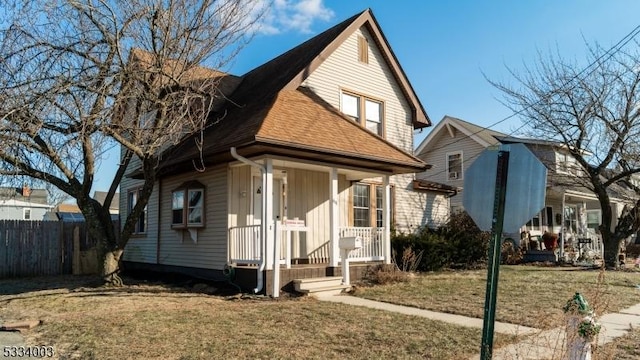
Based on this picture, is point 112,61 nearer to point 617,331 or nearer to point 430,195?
point 617,331

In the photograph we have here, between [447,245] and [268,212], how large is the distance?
7.62 metres

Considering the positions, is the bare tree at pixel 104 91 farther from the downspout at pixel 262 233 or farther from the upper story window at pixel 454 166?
the upper story window at pixel 454 166

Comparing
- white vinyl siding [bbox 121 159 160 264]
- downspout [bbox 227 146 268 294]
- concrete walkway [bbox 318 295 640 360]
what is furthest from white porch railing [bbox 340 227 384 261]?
white vinyl siding [bbox 121 159 160 264]

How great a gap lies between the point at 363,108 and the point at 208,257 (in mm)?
6701

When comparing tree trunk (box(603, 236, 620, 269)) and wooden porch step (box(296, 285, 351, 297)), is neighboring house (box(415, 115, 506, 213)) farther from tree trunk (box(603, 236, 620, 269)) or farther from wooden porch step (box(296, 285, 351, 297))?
wooden porch step (box(296, 285, 351, 297))

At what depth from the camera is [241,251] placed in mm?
11406

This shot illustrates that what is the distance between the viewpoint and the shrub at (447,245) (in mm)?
15250

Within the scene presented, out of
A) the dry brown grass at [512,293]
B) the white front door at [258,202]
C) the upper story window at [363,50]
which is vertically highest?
the upper story window at [363,50]

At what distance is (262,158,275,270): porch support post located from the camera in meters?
10.5

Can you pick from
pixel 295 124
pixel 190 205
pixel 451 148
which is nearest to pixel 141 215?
pixel 190 205

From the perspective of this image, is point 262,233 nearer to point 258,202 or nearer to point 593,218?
point 258,202

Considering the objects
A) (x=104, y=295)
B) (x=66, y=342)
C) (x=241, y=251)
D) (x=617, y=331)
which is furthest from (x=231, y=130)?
(x=617, y=331)

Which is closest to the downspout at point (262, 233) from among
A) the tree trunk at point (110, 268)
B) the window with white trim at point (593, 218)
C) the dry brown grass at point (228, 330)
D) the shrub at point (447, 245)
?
the dry brown grass at point (228, 330)

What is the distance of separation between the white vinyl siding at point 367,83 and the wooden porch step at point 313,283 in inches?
226
